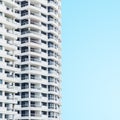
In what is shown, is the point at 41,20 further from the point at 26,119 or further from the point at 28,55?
the point at 26,119

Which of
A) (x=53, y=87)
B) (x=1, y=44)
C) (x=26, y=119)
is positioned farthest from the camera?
(x=53, y=87)

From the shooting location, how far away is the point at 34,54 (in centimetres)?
11000

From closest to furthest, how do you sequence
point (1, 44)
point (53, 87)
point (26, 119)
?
1. point (1, 44)
2. point (26, 119)
3. point (53, 87)

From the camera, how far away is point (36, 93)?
4259 inches

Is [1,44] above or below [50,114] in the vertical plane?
above

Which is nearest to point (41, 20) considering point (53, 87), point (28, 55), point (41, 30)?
point (41, 30)

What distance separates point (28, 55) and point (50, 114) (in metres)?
16.0

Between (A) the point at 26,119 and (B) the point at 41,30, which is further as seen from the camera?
(B) the point at 41,30

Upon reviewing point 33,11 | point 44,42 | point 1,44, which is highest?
point 33,11

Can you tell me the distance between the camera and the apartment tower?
10138 centimetres

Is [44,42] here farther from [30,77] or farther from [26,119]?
[26,119]

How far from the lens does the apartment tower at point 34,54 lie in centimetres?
10138

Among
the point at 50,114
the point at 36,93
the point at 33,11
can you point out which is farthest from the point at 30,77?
the point at 33,11

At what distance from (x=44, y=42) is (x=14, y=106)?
23288 mm
